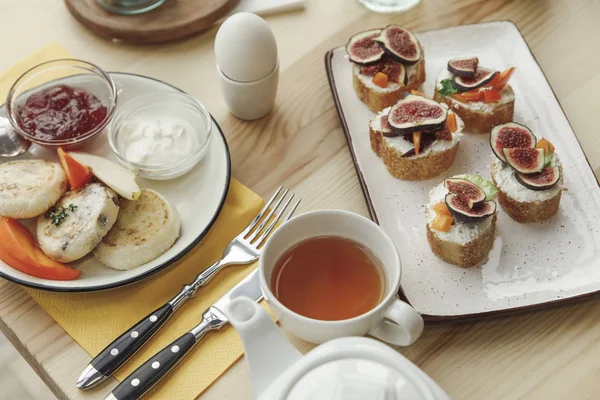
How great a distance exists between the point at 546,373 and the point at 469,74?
110 cm

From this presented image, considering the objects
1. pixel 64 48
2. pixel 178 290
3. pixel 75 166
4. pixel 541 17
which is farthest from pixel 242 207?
pixel 541 17

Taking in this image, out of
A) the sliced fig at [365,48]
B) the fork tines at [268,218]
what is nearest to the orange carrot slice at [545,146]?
the sliced fig at [365,48]

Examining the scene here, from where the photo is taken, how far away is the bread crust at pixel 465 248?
2043mm

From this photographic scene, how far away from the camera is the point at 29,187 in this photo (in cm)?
209

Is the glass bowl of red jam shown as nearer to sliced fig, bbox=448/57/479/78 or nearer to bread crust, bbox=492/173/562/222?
sliced fig, bbox=448/57/479/78

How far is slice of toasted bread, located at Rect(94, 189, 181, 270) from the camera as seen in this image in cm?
203

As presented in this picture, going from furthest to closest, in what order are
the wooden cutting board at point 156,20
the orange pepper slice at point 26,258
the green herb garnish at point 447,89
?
the wooden cutting board at point 156,20 → the green herb garnish at point 447,89 → the orange pepper slice at point 26,258

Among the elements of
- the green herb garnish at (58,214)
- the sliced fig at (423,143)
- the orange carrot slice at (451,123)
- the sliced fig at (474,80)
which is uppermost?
the green herb garnish at (58,214)

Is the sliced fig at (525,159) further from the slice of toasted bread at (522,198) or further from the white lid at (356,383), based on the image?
the white lid at (356,383)

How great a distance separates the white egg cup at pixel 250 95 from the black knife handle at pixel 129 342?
2.78ft

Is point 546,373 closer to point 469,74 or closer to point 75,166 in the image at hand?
point 469,74

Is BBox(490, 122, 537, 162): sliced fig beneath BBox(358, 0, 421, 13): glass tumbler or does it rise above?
beneath

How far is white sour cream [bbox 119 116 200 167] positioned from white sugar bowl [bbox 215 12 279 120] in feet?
0.72

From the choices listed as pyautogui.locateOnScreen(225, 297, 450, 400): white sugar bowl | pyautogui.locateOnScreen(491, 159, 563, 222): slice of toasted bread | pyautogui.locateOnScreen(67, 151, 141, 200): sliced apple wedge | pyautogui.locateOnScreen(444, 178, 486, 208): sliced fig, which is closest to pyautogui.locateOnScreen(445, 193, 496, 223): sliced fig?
pyautogui.locateOnScreen(444, 178, 486, 208): sliced fig
